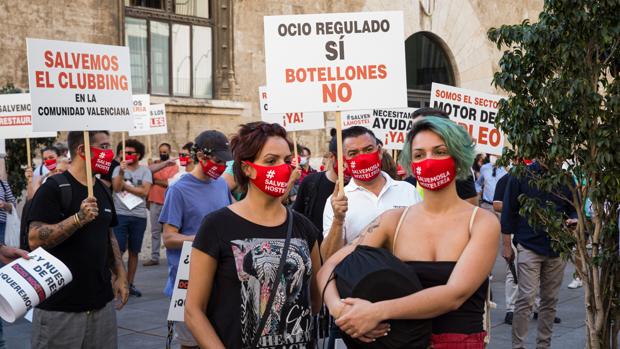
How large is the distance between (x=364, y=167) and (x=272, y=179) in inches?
74.8

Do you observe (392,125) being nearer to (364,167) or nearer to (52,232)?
(364,167)

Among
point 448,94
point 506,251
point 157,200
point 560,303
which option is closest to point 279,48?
point 506,251

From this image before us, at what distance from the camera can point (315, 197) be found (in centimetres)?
615

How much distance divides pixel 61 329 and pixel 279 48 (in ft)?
6.93

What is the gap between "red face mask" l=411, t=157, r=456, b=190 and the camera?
314cm

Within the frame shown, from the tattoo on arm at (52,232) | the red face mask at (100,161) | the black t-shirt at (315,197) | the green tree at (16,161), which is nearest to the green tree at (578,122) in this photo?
the black t-shirt at (315,197)

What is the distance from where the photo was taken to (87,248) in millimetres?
4801

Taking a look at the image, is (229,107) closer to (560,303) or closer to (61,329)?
(560,303)

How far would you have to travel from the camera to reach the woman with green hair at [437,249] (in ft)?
9.35

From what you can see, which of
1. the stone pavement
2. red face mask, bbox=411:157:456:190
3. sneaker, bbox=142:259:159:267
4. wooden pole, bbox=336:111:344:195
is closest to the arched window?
sneaker, bbox=142:259:159:267

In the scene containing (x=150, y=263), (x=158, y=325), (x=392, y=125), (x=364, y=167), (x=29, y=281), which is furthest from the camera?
(x=150, y=263)

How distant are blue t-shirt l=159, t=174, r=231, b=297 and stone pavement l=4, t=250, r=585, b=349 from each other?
7.87 feet

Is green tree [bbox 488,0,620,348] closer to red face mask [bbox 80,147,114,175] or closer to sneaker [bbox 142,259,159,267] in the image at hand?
red face mask [bbox 80,147,114,175]

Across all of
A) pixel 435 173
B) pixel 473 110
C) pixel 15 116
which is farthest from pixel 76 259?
pixel 15 116
